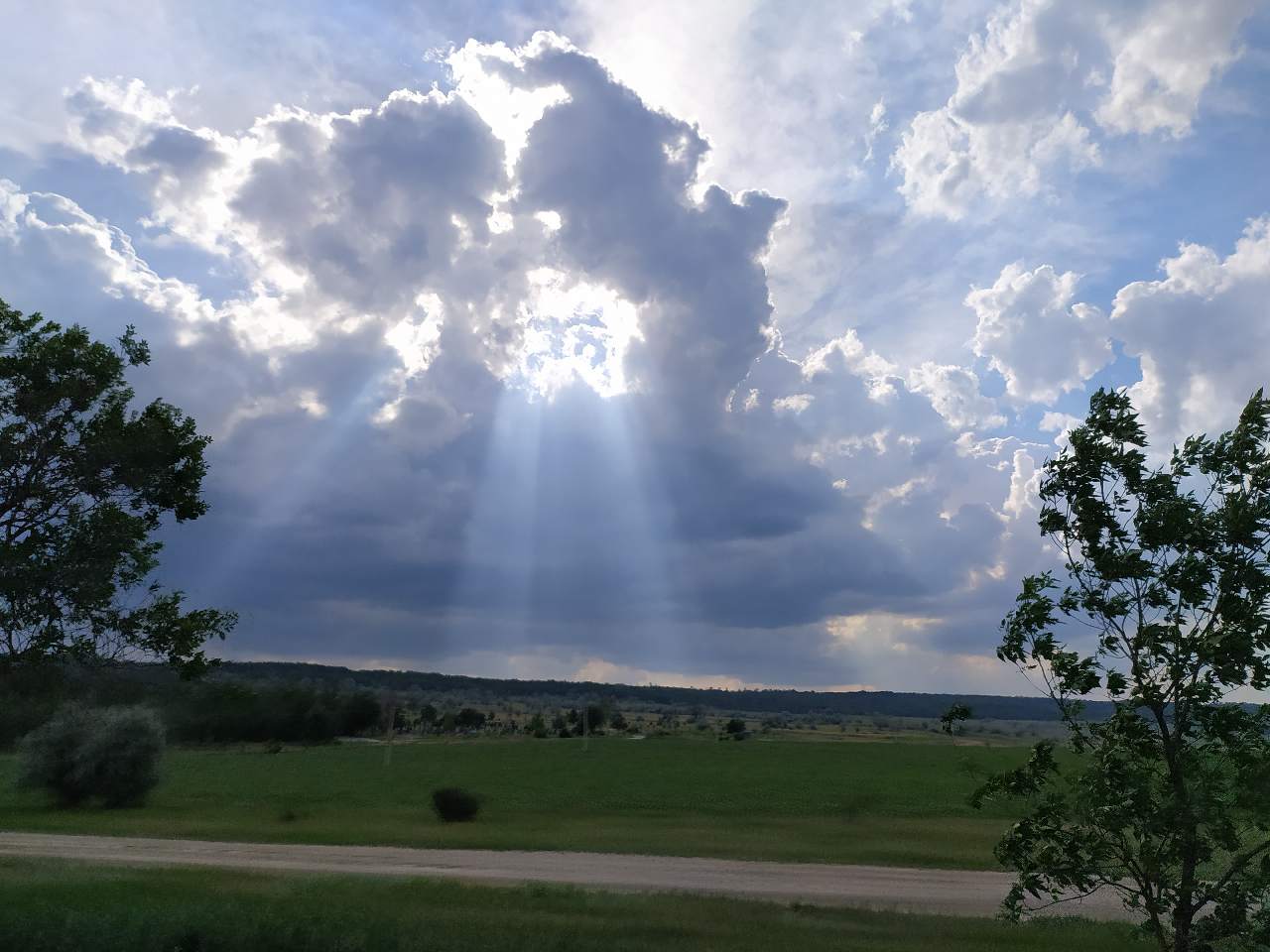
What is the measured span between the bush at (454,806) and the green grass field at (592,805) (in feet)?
2.64

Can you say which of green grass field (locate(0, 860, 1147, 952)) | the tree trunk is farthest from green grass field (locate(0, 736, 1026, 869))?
green grass field (locate(0, 860, 1147, 952))

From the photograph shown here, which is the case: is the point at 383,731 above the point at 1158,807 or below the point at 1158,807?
below

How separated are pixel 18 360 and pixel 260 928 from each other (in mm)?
10290

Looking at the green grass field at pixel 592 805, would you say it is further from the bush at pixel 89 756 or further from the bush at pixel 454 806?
the bush at pixel 89 756

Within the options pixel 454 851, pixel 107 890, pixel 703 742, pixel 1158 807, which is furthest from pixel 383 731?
pixel 1158 807

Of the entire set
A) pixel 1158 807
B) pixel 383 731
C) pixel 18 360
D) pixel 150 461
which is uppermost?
pixel 18 360

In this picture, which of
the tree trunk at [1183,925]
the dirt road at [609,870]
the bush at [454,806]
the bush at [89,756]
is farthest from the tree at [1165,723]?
the bush at [89,756]

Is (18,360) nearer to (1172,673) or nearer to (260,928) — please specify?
(260,928)

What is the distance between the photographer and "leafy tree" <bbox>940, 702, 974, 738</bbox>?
1177 centimetres

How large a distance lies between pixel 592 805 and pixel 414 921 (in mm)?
37238

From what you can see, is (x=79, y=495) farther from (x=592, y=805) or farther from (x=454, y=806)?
(x=592, y=805)

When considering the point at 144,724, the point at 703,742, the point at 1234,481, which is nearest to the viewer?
the point at 1234,481

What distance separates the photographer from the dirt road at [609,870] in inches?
949

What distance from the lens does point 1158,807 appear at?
9562 mm
